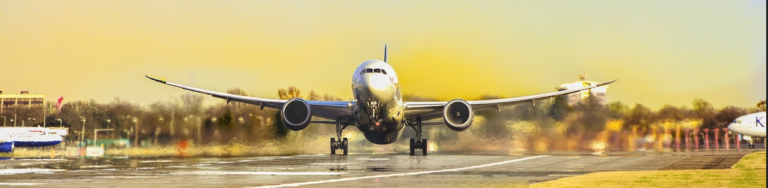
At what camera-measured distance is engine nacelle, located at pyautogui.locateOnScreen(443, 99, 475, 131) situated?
146 ft

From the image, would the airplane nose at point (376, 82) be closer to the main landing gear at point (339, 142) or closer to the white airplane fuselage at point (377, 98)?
the white airplane fuselage at point (377, 98)

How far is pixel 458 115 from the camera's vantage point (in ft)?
149

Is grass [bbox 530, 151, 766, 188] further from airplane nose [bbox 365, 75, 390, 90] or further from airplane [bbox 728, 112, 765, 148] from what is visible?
airplane [bbox 728, 112, 765, 148]

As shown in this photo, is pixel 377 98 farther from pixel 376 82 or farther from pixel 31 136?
pixel 31 136

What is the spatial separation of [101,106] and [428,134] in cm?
2177

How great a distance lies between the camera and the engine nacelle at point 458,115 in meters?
44.4

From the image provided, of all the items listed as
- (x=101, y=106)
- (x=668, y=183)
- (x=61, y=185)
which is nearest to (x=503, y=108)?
(x=101, y=106)

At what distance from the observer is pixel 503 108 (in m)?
53.2

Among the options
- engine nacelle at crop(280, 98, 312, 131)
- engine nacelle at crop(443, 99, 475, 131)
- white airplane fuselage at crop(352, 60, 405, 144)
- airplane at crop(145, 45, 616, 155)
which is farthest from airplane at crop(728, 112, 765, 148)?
engine nacelle at crop(280, 98, 312, 131)

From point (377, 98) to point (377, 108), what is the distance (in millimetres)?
862

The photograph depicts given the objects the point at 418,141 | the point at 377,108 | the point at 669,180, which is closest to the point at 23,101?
the point at 418,141

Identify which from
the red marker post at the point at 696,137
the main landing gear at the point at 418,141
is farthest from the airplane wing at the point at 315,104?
the red marker post at the point at 696,137

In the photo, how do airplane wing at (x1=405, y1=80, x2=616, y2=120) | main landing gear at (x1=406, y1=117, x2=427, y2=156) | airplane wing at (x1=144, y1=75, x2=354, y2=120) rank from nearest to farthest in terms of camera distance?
airplane wing at (x1=144, y1=75, x2=354, y2=120), airplane wing at (x1=405, y1=80, x2=616, y2=120), main landing gear at (x1=406, y1=117, x2=427, y2=156)

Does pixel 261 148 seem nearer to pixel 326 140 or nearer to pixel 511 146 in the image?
pixel 326 140
